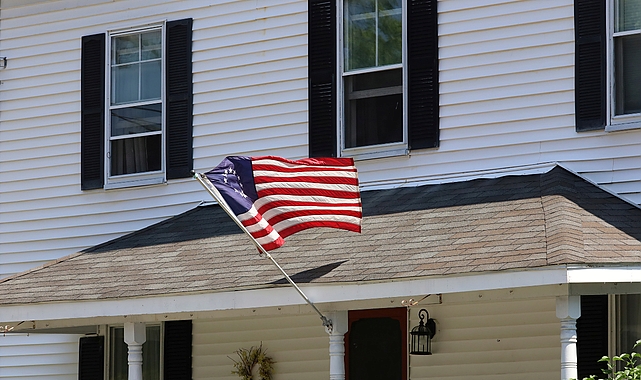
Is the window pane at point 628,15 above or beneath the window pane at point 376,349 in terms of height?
above

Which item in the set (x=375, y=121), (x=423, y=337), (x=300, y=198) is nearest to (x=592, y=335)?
(x=423, y=337)

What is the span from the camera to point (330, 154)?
12.5 m

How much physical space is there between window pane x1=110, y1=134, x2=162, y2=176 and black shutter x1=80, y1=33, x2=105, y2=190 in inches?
6.4

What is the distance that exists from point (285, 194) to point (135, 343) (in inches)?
95.9

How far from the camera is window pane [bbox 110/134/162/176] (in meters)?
13.8

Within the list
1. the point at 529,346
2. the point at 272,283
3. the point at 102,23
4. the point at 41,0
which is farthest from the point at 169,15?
the point at 529,346

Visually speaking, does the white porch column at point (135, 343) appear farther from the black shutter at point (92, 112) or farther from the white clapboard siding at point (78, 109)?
the black shutter at point (92, 112)

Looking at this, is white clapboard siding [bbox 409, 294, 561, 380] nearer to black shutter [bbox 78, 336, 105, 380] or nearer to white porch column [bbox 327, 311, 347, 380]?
white porch column [bbox 327, 311, 347, 380]

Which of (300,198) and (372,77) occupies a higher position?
(372,77)

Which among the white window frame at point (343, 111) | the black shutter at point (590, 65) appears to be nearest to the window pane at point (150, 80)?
the white window frame at point (343, 111)

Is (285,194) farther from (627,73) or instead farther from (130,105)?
(130,105)

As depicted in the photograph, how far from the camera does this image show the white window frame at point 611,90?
35.8ft

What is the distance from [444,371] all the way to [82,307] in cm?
356

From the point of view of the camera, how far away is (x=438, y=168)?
12.0 m
